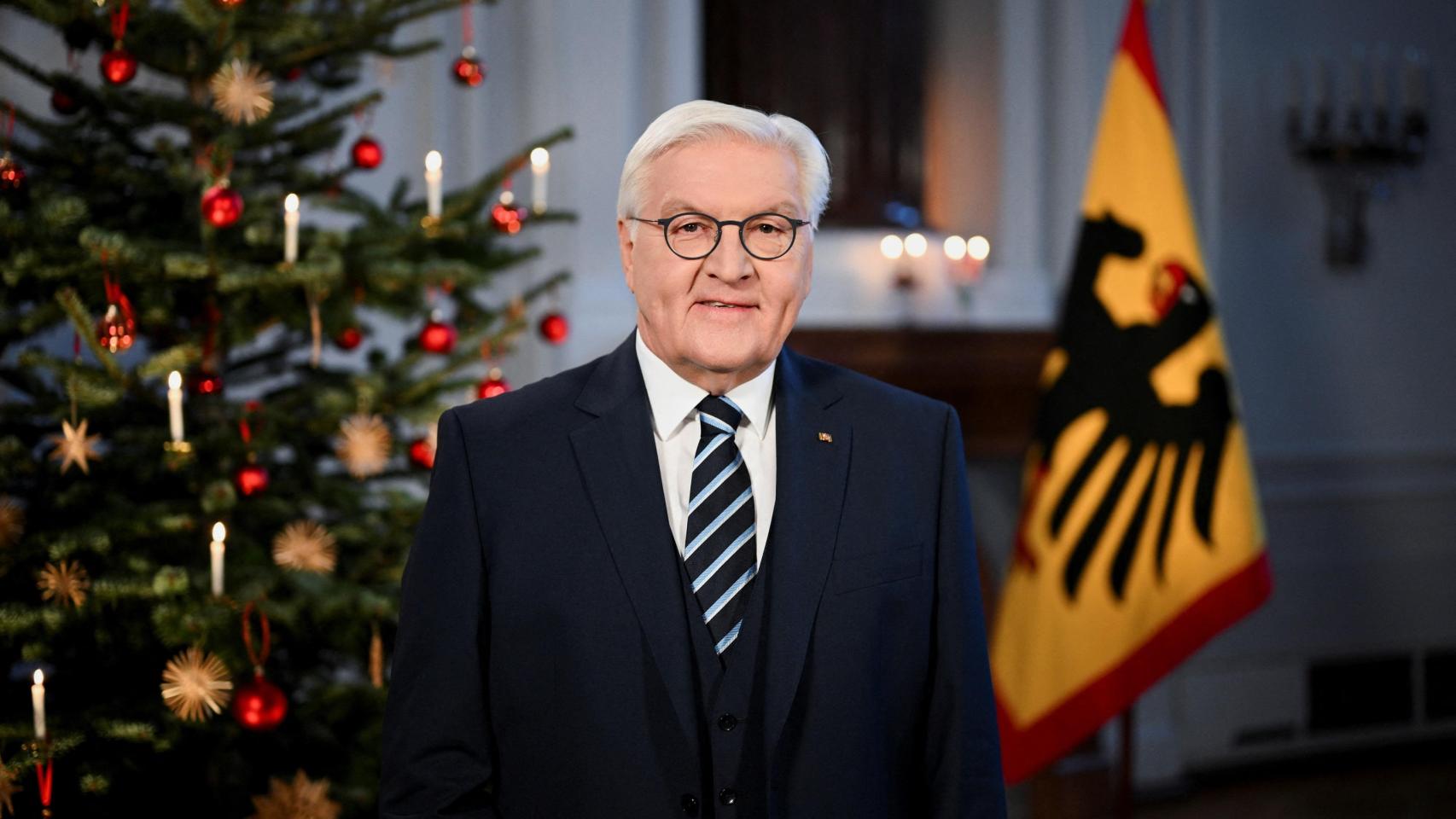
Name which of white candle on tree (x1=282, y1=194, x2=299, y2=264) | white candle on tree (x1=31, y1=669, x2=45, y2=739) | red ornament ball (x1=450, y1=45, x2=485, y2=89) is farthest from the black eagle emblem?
white candle on tree (x1=31, y1=669, x2=45, y2=739)

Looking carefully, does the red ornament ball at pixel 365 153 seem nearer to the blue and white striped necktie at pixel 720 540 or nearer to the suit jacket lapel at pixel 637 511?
the suit jacket lapel at pixel 637 511

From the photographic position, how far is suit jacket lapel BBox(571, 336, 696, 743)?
4.28ft

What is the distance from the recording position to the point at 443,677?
4.35ft

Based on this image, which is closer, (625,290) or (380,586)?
(380,586)

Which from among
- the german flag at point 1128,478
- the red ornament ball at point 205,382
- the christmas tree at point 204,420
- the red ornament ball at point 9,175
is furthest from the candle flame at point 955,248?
the red ornament ball at point 9,175

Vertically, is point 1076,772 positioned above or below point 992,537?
below

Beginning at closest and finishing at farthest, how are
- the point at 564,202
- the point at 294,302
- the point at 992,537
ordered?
the point at 294,302 → the point at 564,202 → the point at 992,537

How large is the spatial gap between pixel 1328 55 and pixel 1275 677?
2.19 meters

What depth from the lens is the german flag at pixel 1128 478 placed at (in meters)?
3.29

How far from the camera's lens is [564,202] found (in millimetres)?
3682

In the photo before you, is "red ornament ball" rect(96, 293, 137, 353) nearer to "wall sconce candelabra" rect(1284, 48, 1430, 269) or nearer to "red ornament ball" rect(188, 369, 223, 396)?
"red ornament ball" rect(188, 369, 223, 396)

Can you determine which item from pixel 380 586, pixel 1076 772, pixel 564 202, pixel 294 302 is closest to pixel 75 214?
pixel 294 302

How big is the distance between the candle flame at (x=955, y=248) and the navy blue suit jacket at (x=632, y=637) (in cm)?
275

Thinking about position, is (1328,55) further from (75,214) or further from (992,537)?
(75,214)
